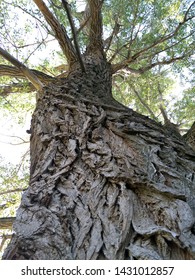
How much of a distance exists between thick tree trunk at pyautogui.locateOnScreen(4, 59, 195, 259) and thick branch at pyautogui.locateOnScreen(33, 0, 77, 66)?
124 cm

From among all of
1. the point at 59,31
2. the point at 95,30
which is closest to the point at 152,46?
the point at 95,30

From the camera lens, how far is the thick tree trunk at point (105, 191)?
949mm

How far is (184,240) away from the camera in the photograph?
96cm

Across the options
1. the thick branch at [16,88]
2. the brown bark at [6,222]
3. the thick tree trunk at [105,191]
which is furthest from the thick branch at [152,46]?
the brown bark at [6,222]

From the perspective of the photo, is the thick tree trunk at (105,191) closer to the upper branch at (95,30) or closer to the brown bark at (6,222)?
the brown bark at (6,222)

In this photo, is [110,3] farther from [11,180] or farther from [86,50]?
[11,180]

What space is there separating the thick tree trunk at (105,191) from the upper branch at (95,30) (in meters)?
2.07

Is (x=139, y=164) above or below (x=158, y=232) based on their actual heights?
above

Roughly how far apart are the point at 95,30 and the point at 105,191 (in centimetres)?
299

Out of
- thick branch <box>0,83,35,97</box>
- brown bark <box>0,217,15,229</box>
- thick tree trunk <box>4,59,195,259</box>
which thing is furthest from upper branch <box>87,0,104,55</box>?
brown bark <box>0,217,15,229</box>

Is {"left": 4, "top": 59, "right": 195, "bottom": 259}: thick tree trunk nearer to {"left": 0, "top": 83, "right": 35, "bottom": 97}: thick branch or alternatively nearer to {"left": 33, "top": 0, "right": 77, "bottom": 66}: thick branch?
{"left": 33, "top": 0, "right": 77, "bottom": 66}: thick branch

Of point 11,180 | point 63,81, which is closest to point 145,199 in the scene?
point 63,81

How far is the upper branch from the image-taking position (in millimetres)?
3525
